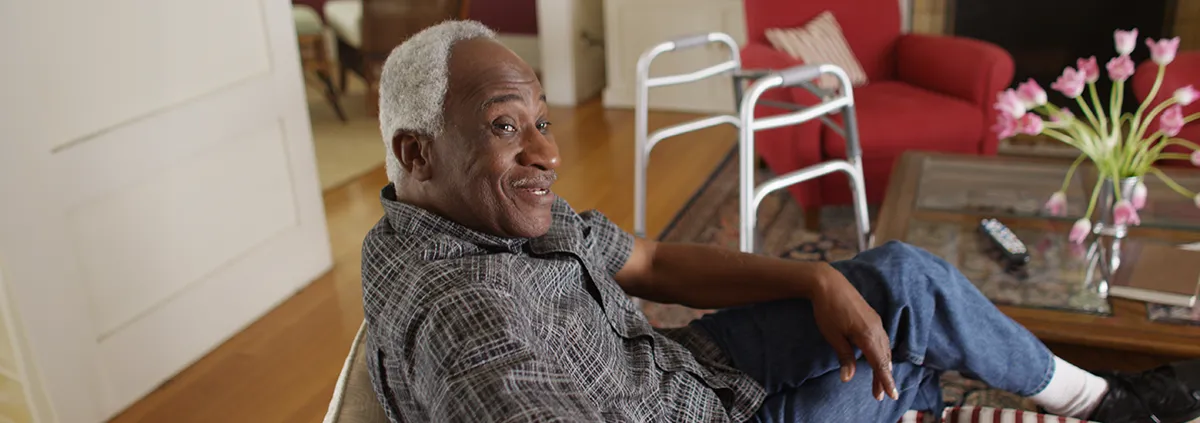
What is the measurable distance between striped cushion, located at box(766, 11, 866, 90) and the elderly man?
5.62ft

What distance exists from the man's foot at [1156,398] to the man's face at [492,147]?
2.99ft

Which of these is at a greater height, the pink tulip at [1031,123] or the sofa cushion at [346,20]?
the pink tulip at [1031,123]

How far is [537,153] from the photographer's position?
1.09m

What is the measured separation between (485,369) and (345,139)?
11.3ft

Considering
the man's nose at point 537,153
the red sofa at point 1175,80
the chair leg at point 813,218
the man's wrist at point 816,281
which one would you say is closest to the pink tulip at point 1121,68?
the man's wrist at point 816,281

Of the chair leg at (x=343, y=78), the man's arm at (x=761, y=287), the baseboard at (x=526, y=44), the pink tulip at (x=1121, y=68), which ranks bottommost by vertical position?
the chair leg at (x=343, y=78)

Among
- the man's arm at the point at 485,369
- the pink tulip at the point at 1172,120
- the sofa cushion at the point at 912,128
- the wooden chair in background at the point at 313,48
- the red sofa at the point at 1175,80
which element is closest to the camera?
the man's arm at the point at 485,369

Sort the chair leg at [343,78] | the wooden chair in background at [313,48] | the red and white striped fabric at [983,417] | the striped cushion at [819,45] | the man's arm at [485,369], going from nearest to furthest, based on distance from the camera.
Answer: the man's arm at [485,369]
the red and white striped fabric at [983,417]
the striped cushion at [819,45]
the wooden chair in background at [313,48]
the chair leg at [343,78]

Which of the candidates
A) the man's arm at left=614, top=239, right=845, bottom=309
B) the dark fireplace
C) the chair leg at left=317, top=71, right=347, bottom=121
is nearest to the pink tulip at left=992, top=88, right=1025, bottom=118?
the man's arm at left=614, top=239, right=845, bottom=309

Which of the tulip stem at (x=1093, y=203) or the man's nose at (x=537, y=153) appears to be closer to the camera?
the man's nose at (x=537, y=153)

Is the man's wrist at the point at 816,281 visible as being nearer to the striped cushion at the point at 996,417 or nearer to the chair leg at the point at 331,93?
the striped cushion at the point at 996,417

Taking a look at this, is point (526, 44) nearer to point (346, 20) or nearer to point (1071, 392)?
point (346, 20)

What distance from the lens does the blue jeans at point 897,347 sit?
1278 mm

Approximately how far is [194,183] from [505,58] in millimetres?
1395
